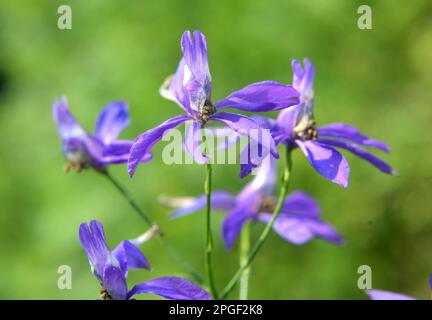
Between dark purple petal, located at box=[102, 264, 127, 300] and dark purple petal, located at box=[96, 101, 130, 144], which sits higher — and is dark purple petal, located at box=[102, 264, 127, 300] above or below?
below

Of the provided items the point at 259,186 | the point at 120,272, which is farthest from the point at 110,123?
the point at 120,272

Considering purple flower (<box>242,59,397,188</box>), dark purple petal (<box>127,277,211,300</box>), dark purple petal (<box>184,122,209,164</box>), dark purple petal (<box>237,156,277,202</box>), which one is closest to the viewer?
dark purple petal (<box>127,277,211,300</box>)

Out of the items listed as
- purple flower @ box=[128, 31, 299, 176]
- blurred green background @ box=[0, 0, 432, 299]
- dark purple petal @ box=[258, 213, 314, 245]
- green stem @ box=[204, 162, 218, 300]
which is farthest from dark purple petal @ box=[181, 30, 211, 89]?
→ blurred green background @ box=[0, 0, 432, 299]

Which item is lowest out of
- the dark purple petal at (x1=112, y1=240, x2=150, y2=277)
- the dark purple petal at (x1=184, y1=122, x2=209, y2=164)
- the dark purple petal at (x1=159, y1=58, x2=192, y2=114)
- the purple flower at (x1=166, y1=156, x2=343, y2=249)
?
the dark purple petal at (x1=112, y1=240, x2=150, y2=277)

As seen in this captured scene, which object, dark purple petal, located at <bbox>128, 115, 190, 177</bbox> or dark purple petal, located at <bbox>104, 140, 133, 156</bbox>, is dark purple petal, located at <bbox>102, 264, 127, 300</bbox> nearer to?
dark purple petal, located at <bbox>128, 115, 190, 177</bbox>

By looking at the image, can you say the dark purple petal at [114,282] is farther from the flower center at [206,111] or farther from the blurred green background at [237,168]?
the blurred green background at [237,168]
